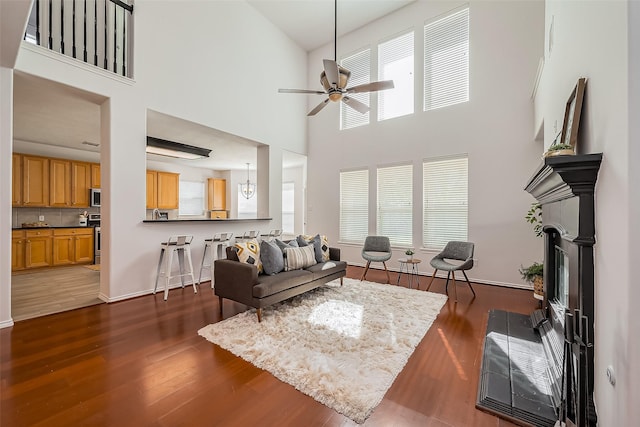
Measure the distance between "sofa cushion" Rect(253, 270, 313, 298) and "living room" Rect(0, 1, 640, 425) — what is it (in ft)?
6.88

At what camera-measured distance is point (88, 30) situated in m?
3.74

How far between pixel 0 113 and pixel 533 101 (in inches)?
270

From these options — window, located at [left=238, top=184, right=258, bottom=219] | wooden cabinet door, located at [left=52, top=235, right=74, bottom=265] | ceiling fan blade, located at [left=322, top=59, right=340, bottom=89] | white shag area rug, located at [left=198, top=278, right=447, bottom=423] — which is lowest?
white shag area rug, located at [left=198, top=278, right=447, bottom=423]

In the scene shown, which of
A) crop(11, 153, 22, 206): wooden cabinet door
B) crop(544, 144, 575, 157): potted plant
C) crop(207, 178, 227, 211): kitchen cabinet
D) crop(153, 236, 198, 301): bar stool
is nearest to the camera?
crop(544, 144, 575, 157): potted plant

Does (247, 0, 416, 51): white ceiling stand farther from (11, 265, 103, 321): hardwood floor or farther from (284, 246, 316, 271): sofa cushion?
(11, 265, 103, 321): hardwood floor

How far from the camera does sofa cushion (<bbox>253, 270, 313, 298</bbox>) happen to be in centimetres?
302

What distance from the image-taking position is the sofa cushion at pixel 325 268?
3801mm

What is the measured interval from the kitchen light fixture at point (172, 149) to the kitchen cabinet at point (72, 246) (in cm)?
258

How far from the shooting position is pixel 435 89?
5336 millimetres

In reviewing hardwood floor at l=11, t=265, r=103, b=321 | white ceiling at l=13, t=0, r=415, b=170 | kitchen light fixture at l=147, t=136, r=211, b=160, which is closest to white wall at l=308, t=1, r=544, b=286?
white ceiling at l=13, t=0, r=415, b=170

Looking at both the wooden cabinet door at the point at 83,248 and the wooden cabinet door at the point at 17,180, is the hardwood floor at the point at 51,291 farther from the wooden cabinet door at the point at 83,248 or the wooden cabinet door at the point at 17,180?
the wooden cabinet door at the point at 17,180

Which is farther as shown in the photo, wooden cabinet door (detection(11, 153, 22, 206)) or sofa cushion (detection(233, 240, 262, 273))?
wooden cabinet door (detection(11, 153, 22, 206))

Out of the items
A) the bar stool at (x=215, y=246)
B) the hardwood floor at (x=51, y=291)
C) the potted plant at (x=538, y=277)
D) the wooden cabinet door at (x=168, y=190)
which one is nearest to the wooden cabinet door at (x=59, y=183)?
the hardwood floor at (x=51, y=291)

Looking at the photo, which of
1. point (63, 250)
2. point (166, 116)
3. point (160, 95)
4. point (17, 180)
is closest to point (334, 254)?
point (166, 116)
